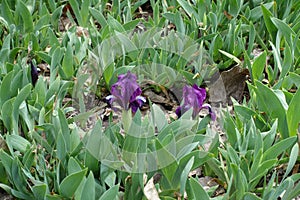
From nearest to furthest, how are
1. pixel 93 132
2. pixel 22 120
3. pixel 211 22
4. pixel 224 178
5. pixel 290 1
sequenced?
1. pixel 93 132
2. pixel 224 178
3. pixel 22 120
4. pixel 211 22
5. pixel 290 1

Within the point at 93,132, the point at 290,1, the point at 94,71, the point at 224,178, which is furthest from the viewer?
the point at 290,1

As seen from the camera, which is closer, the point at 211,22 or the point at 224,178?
the point at 224,178

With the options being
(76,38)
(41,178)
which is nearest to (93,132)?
(41,178)

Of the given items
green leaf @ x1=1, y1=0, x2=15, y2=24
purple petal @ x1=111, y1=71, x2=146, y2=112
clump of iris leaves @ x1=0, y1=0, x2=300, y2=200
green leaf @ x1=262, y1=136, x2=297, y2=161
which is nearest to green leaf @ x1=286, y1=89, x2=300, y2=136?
clump of iris leaves @ x1=0, y1=0, x2=300, y2=200

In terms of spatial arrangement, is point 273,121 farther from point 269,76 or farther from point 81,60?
point 81,60

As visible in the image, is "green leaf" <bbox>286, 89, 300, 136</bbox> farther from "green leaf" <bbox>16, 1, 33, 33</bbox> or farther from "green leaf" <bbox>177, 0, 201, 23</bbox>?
"green leaf" <bbox>16, 1, 33, 33</bbox>

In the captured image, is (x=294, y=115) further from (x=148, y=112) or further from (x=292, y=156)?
(x=148, y=112)

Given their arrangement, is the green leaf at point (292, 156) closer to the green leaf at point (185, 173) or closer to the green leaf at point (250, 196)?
the green leaf at point (250, 196)
